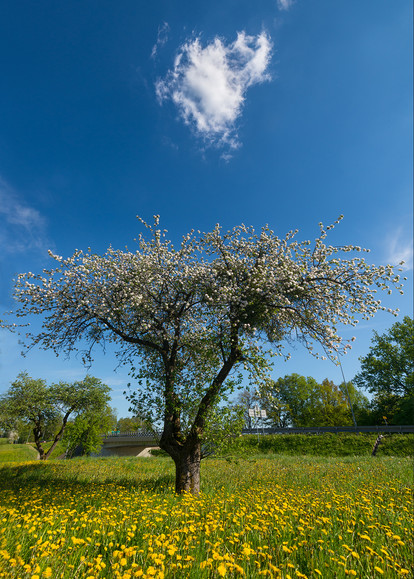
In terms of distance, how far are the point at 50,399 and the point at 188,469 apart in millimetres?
30932

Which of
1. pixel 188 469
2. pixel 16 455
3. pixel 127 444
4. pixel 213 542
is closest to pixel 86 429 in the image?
pixel 16 455

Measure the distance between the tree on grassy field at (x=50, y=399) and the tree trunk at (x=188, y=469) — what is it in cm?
2719

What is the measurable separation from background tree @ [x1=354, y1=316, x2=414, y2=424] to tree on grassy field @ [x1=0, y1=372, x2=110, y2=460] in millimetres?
48341

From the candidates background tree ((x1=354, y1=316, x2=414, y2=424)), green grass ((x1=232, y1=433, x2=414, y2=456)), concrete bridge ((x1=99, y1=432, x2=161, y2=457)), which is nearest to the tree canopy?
background tree ((x1=354, y1=316, x2=414, y2=424))

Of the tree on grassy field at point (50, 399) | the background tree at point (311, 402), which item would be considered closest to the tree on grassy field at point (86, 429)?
the tree on grassy field at point (50, 399)

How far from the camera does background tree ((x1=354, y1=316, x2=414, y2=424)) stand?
170ft

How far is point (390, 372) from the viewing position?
5322 cm

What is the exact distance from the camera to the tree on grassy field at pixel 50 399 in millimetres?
33969

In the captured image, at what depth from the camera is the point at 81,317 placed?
12406mm

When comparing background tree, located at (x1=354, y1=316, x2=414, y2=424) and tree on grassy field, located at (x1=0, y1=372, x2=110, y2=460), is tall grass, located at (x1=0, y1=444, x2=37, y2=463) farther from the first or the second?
background tree, located at (x1=354, y1=316, x2=414, y2=424)

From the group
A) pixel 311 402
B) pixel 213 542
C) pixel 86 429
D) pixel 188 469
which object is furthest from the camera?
pixel 311 402

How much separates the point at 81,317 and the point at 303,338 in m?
9.52

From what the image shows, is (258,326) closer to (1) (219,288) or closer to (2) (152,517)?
(1) (219,288)

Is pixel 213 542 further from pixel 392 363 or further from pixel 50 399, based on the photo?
pixel 392 363
